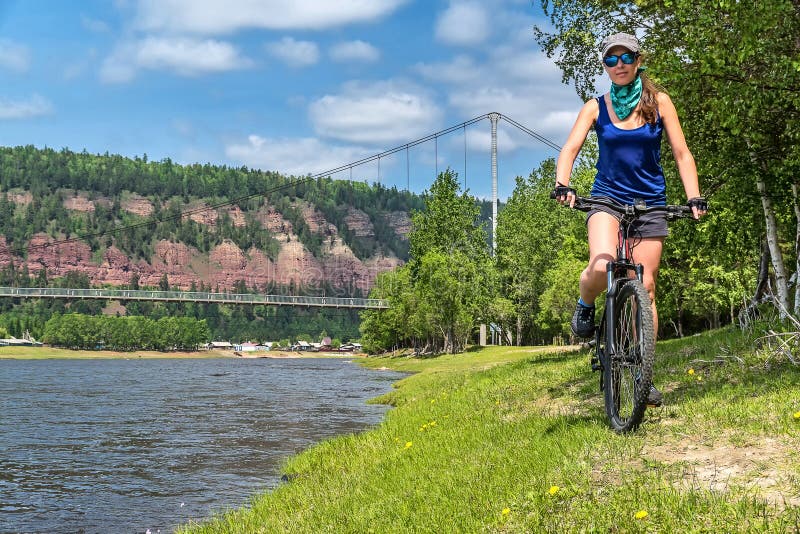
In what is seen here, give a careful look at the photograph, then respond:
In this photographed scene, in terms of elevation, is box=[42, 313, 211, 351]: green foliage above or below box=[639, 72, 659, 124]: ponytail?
below

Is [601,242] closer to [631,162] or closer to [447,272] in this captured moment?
[631,162]

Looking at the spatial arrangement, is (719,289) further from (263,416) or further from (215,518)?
(215,518)

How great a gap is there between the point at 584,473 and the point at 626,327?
1365mm

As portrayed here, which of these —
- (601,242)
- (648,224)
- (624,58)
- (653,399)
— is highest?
(624,58)

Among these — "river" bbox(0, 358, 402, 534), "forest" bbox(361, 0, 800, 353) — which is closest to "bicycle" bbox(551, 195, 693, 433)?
"forest" bbox(361, 0, 800, 353)

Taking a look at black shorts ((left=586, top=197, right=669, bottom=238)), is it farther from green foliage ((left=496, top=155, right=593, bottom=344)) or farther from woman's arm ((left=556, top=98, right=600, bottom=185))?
green foliage ((left=496, top=155, right=593, bottom=344))

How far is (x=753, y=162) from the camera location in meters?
12.7

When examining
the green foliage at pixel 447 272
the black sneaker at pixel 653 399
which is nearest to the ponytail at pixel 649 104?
the black sneaker at pixel 653 399

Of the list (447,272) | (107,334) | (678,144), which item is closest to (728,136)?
(678,144)

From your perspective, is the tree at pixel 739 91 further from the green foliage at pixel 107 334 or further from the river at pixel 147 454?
the green foliage at pixel 107 334

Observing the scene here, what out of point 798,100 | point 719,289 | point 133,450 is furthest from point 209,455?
point 719,289

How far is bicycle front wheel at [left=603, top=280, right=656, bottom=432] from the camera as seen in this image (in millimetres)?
5586

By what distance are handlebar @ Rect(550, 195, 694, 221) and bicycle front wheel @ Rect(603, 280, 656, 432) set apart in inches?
22.1

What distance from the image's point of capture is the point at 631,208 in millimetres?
5930
